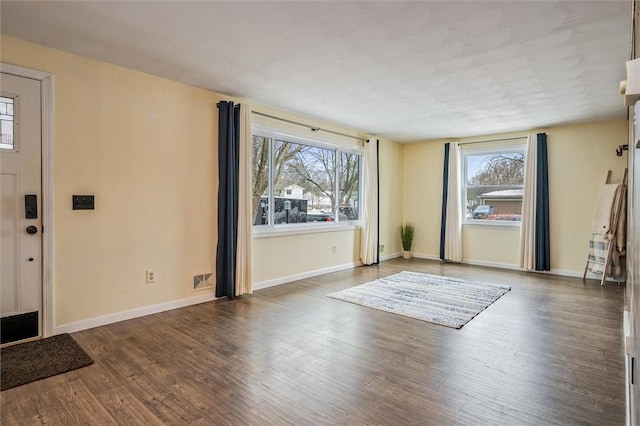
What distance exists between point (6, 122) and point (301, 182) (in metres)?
3.44

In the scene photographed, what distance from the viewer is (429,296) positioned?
429 cm

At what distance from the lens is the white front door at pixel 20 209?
2.75 metres

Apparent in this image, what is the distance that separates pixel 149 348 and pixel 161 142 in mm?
2060

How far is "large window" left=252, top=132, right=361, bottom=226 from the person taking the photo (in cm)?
480

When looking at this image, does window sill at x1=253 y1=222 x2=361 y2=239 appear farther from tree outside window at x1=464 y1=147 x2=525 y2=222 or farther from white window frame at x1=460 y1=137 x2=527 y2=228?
tree outside window at x1=464 y1=147 x2=525 y2=222

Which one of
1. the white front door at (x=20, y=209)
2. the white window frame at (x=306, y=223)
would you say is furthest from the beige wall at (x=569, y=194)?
the white front door at (x=20, y=209)

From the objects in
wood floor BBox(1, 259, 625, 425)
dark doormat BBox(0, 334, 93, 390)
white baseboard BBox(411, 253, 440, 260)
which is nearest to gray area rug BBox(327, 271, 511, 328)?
wood floor BBox(1, 259, 625, 425)

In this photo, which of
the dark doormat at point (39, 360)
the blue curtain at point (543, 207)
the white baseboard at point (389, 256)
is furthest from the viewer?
the white baseboard at point (389, 256)

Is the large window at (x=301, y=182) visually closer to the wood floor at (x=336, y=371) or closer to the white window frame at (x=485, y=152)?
the wood floor at (x=336, y=371)

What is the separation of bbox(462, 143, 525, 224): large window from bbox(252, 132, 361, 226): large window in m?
2.28

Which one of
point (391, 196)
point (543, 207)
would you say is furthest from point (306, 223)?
point (543, 207)

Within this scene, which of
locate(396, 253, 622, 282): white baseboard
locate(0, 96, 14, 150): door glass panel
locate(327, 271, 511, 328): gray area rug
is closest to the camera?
Answer: locate(0, 96, 14, 150): door glass panel

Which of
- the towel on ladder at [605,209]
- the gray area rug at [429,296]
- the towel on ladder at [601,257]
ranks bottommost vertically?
the gray area rug at [429,296]

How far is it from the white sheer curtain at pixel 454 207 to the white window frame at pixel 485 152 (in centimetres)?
15
